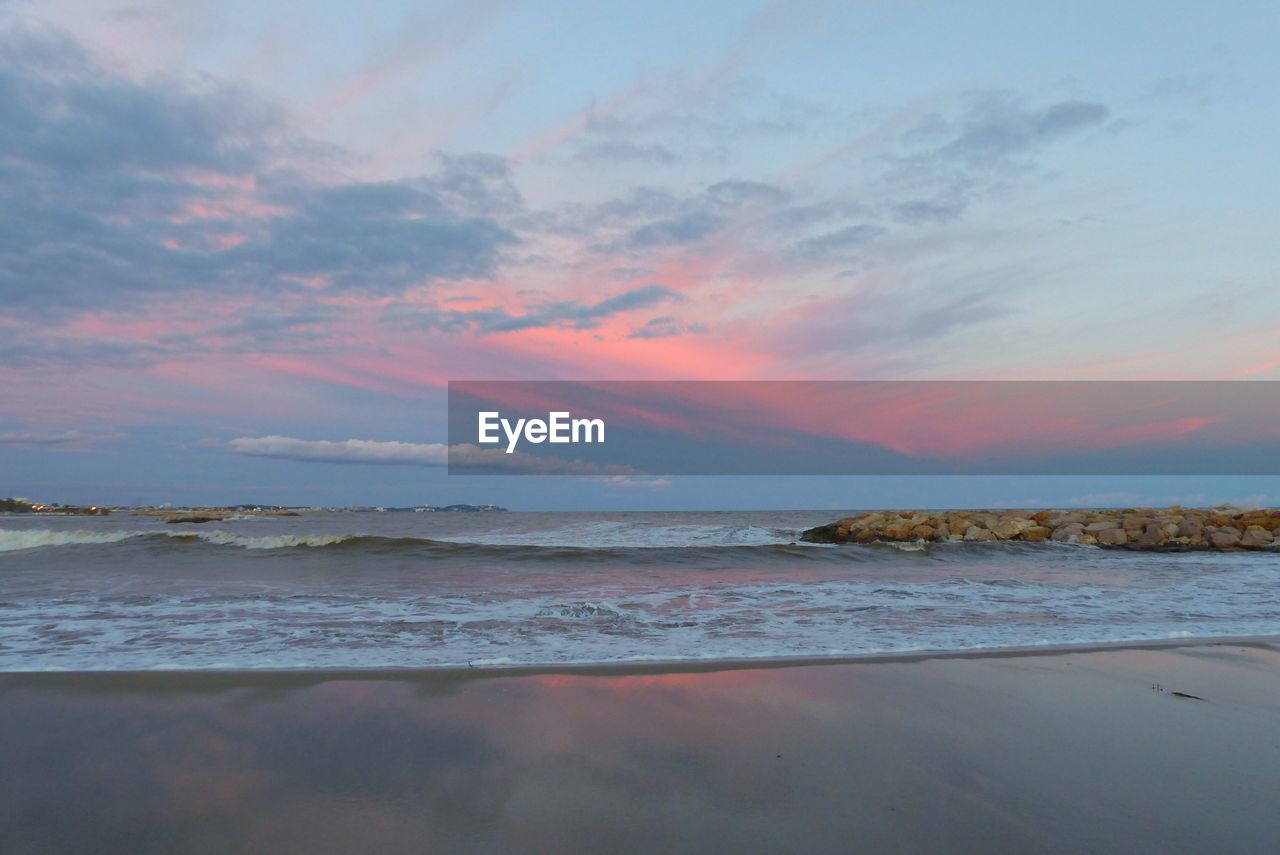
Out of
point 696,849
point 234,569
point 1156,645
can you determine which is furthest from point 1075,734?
point 234,569

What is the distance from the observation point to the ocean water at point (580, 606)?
605 cm

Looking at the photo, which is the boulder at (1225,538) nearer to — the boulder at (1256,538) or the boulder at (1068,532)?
the boulder at (1256,538)

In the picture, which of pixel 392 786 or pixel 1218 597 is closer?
pixel 392 786

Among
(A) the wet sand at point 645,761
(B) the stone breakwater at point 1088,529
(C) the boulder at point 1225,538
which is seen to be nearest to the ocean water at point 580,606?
(A) the wet sand at point 645,761

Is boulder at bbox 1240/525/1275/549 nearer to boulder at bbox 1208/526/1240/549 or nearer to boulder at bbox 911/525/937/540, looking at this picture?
boulder at bbox 1208/526/1240/549

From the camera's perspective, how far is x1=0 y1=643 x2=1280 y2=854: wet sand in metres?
2.61

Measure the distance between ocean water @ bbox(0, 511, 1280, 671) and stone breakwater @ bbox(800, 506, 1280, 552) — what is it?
9.91 ft

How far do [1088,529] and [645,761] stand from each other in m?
22.8

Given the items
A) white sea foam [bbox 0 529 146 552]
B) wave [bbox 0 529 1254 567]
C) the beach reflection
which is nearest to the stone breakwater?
wave [bbox 0 529 1254 567]

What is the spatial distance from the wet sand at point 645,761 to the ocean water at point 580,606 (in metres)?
0.99

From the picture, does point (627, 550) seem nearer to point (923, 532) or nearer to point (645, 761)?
point (923, 532)

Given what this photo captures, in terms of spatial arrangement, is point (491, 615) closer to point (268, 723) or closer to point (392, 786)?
point (268, 723)

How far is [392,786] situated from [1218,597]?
37.2ft

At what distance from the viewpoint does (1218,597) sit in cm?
987
